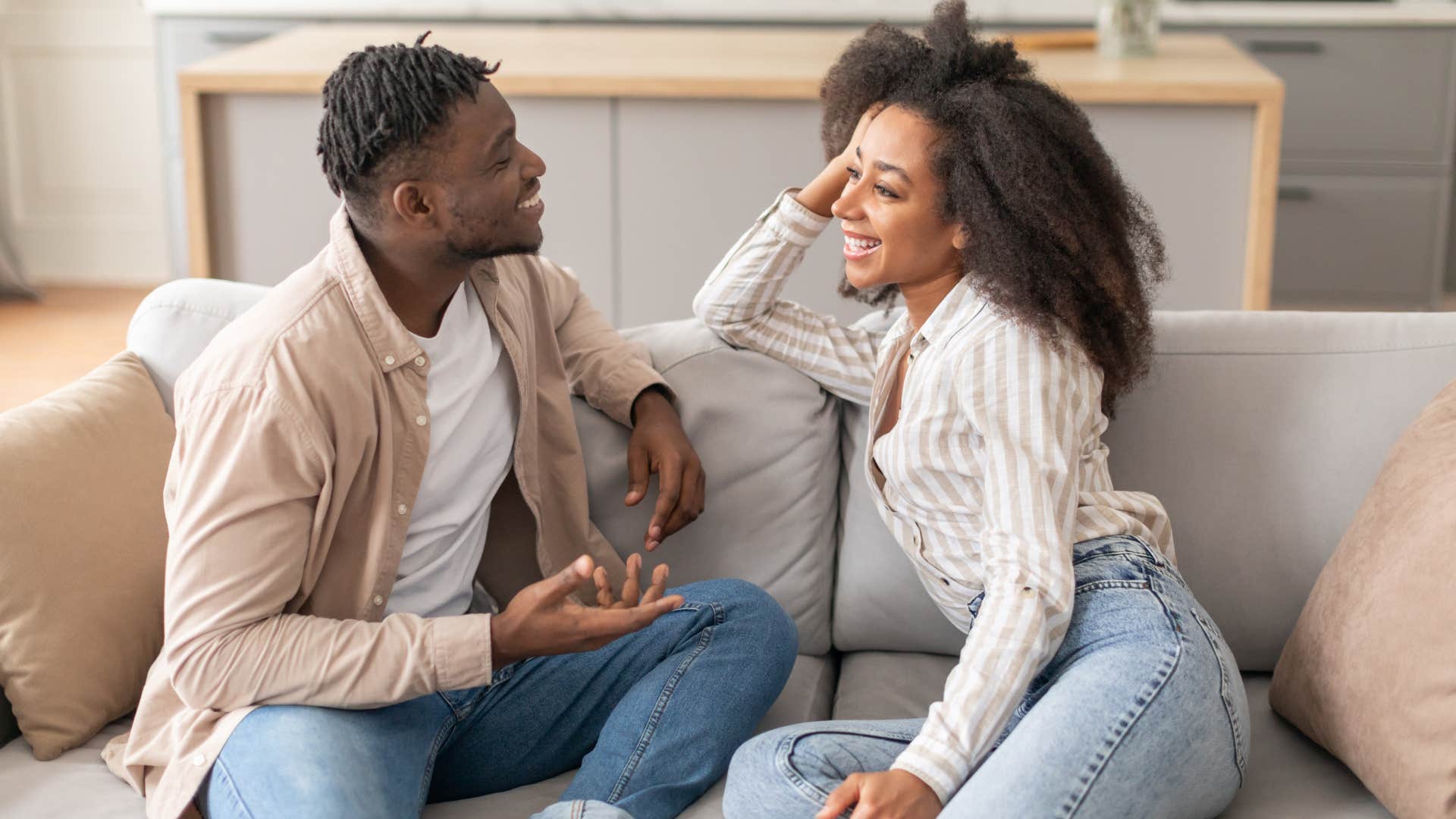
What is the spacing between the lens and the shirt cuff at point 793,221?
5.47 ft

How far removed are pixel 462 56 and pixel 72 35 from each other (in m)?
3.79

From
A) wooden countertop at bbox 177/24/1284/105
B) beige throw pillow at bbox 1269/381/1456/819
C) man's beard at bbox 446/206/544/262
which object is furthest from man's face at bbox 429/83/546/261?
wooden countertop at bbox 177/24/1284/105

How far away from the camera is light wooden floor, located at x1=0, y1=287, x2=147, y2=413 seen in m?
3.76

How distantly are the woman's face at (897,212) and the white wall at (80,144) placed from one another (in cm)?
383

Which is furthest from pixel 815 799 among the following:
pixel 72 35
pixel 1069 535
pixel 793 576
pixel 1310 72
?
pixel 72 35

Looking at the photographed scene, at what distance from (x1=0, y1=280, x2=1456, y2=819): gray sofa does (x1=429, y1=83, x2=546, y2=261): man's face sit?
37cm

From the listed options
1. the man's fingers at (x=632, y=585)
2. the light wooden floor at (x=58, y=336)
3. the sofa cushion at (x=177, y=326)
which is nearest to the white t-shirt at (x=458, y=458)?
the man's fingers at (x=632, y=585)

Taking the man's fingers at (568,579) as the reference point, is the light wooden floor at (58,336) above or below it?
below

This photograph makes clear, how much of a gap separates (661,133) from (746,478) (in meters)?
1.27

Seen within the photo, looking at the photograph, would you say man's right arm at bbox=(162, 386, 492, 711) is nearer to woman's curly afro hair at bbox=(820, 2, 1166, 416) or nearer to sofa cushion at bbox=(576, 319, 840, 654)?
sofa cushion at bbox=(576, 319, 840, 654)

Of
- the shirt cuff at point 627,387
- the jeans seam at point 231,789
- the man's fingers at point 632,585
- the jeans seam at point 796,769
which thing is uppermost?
the shirt cuff at point 627,387

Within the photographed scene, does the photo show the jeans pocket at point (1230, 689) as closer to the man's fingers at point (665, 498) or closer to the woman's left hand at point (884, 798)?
the woman's left hand at point (884, 798)

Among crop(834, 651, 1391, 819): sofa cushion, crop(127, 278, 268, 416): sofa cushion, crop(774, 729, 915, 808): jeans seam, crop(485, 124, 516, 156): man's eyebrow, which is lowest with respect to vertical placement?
crop(834, 651, 1391, 819): sofa cushion

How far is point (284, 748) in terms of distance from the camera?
1.23m
